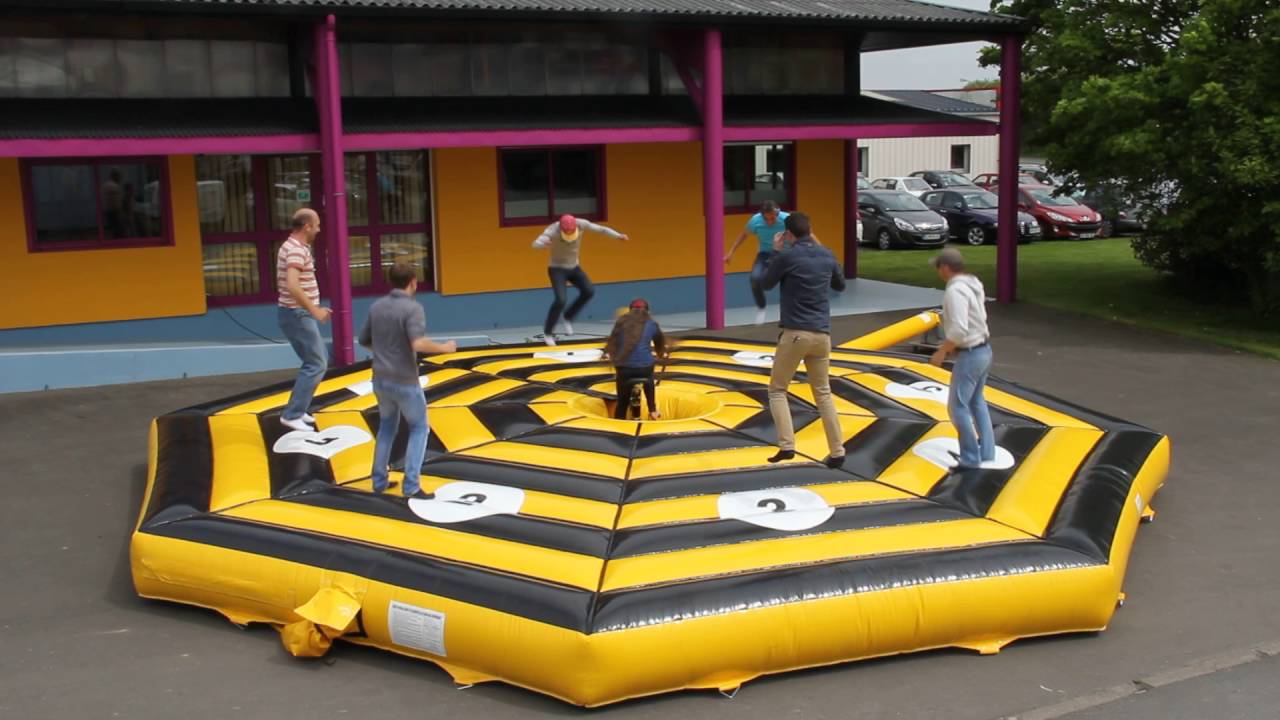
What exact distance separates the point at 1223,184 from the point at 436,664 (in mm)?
12460

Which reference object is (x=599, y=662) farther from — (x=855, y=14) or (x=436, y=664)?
(x=855, y=14)

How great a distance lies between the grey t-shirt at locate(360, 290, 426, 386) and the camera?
7973 mm

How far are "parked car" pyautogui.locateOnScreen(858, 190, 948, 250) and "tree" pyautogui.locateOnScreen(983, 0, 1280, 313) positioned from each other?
9745 mm

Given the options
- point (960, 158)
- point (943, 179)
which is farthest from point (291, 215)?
point (960, 158)

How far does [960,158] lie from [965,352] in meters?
39.2

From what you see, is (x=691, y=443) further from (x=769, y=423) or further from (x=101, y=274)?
(x=101, y=274)

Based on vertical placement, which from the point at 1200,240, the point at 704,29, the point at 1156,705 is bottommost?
the point at 1156,705

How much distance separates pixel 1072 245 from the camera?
1101 inches

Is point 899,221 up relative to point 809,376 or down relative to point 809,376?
up

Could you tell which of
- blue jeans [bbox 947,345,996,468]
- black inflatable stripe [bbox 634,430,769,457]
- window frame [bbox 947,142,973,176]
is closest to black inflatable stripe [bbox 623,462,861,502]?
black inflatable stripe [bbox 634,430,769,457]

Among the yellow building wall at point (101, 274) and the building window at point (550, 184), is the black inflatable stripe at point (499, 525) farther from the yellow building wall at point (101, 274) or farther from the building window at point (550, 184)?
the building window at point (550, 184)

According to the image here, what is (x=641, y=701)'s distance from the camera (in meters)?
6.61

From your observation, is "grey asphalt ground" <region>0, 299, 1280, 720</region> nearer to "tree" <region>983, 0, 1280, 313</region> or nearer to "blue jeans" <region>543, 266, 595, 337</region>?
"blue jeans" <region>543, 266, 595, 337</region>

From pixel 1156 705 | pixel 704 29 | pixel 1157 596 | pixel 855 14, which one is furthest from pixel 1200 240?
pixel 1156 705
